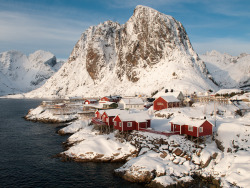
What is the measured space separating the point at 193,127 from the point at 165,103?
80.4 ft

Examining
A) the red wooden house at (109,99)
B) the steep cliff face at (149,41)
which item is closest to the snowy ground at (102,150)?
the red wooden house at (109,99)

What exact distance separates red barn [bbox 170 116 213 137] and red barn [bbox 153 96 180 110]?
20982 millimetres

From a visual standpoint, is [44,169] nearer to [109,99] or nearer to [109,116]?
[109,116]

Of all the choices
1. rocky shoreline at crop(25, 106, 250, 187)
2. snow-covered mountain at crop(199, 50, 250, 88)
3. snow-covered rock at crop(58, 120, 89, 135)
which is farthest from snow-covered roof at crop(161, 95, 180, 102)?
snow-covered mountain at crop(199, 50, 250, 88)

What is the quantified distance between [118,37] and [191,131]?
168 metres

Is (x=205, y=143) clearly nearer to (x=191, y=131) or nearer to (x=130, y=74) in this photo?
(x=191, y=131)

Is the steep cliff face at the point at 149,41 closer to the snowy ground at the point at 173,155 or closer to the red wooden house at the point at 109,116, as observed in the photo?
the red wooden house at the point at 109,116

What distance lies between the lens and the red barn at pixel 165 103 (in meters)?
61.5

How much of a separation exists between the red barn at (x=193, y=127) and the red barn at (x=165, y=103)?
20982mm

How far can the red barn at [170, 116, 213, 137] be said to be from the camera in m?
36.7

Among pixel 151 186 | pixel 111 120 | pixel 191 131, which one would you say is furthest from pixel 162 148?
pixel 111 120

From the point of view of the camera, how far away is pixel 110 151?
37.5 meters

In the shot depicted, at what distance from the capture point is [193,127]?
122ft

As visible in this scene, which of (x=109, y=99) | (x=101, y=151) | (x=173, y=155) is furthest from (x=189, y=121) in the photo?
(x=109, y=99)
